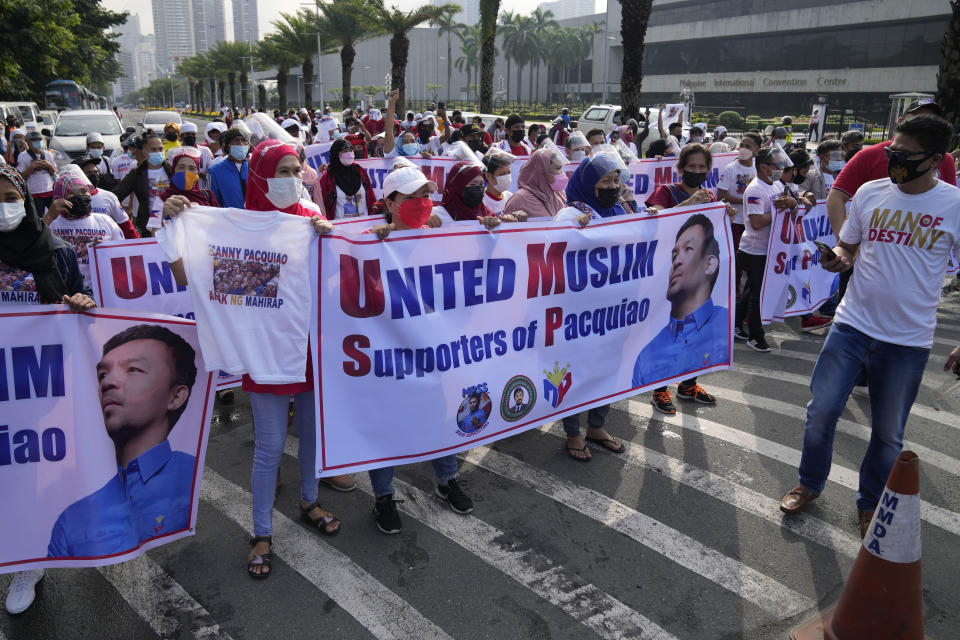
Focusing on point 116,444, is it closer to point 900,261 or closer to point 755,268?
point 900,261

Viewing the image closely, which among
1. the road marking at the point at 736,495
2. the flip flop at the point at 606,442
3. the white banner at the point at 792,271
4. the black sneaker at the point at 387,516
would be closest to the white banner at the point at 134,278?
the black sneaker at the point at 387,516

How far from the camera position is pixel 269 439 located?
354 centimetres

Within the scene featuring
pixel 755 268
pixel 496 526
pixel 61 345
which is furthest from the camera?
pixel 755 268

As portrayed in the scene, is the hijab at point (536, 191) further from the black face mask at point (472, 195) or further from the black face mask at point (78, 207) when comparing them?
the black face mask at point (78, 207)

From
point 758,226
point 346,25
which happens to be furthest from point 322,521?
point 346,25

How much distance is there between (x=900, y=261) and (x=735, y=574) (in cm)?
185

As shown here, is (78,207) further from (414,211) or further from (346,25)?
(346,25)

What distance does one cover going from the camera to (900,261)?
367 centimetres

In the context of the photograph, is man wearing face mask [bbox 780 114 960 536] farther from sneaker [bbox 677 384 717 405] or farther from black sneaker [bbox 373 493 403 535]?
black sneaker [bbox 373 493 403 535]

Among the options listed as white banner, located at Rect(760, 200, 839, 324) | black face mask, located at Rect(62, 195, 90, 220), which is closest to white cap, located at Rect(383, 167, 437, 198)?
black face mask, located at Rect(62, 195, 90, 220)

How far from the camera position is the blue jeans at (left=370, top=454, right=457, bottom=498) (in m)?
3.90

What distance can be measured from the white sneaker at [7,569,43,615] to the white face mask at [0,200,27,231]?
1.65 m

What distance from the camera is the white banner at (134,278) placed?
4.61 metres

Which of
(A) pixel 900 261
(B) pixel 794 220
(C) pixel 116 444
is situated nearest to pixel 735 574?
(A) pixel 900 261
